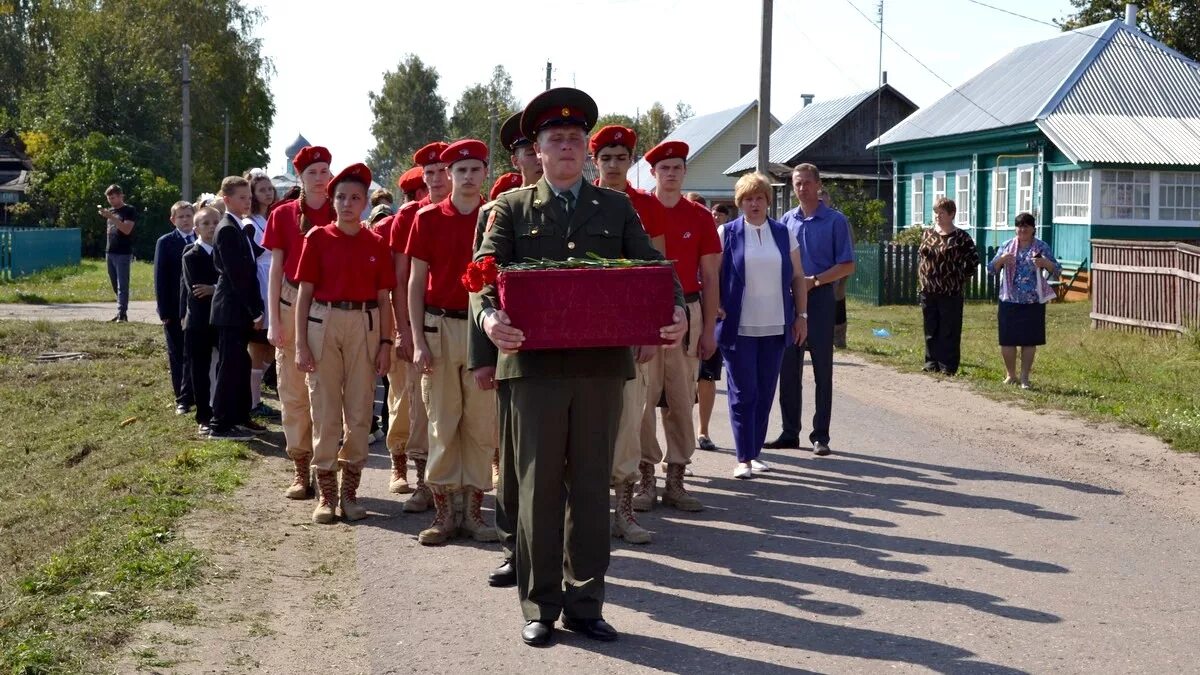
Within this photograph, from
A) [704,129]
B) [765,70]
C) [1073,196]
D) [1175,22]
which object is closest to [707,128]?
[704,129]

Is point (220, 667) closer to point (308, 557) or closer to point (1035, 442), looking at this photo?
point (308, 557)

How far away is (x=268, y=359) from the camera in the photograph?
11.7 metres

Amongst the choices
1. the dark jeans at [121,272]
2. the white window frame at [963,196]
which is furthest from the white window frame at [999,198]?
the dark jeans at [121,272]

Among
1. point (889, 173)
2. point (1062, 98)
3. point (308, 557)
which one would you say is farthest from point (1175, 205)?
point (308, 557)

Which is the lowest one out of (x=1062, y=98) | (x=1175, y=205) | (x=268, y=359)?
(x=268, y=359)

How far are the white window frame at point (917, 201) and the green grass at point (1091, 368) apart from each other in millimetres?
15263

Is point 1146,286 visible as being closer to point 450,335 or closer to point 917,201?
point 450,335

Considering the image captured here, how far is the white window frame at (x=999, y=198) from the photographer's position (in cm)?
3491

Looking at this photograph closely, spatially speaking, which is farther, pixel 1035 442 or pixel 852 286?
pixel 852 286

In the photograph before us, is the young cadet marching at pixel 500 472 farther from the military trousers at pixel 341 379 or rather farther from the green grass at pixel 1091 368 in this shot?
the green grass at pixel 1091 368

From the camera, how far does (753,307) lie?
30.4 feet

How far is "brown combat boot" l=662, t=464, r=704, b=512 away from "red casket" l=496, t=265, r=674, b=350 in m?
2.98

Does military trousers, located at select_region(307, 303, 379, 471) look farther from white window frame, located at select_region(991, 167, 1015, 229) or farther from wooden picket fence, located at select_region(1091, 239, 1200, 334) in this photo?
white window frame, located at select_region(991, 167, 1015, 229)

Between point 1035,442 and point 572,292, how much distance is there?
21.5 ft
